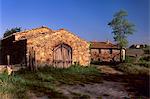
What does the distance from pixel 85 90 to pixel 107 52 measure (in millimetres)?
27088

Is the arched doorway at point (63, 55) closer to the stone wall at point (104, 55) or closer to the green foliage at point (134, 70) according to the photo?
the green foliage at point (134, 70)

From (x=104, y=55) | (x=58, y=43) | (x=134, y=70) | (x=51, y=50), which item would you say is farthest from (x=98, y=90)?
(x=104, y=55)

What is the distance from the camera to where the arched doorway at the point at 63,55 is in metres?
30.9

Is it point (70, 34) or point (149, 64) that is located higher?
point (70, 34)

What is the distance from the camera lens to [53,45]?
102 ft

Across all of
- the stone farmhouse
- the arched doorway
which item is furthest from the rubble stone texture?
the arched doorway

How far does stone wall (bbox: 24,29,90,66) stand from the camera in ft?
98.6

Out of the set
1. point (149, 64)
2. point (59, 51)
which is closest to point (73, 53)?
point (59, 51)

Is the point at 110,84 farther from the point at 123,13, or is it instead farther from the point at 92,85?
the point at 123,13

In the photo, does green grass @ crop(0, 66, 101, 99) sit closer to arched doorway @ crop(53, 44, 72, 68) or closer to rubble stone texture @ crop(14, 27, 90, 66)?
arched doorway @ crop(53, 44, 72, 68)

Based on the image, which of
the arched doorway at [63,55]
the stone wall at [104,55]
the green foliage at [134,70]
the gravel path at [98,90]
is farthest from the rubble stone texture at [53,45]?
the stone wall at [104,55]

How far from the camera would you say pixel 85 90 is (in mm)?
19109

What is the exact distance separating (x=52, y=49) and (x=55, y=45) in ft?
1.69

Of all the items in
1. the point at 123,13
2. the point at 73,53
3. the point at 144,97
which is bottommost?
the point at 144,97
